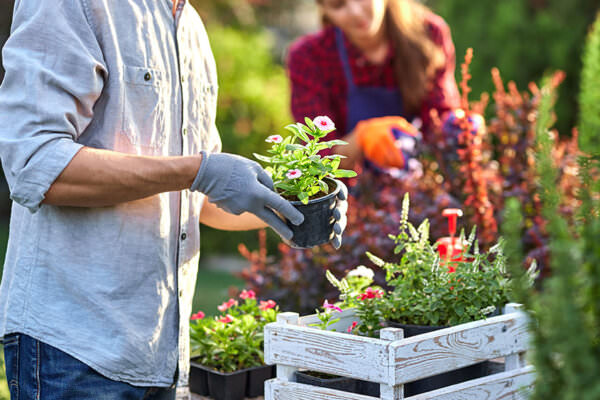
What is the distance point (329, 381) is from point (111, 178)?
67cm

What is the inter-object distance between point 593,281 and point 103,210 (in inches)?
41.4

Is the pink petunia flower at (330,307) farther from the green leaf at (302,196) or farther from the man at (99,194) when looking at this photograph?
the green leaf at (302,196)

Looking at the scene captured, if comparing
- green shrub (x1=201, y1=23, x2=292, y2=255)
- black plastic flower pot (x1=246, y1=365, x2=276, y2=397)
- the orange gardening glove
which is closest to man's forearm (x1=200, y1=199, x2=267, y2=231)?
black plastic flower pot (x1=246, y1=365, x2=276, y2=397)

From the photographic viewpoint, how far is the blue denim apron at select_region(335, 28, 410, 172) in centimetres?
335

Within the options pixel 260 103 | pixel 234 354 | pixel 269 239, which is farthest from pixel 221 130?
pixel 234 354

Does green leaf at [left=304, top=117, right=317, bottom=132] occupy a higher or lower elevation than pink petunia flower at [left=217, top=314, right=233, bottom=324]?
higher

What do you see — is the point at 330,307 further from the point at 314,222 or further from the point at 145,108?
the point at 145,108

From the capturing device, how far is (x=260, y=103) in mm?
7074

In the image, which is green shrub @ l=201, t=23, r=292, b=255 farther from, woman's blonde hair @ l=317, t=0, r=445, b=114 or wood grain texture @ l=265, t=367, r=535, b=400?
wood grain texture @ l=265, t=367, r=535, b=400

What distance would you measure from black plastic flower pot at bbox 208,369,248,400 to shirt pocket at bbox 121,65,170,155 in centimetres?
73

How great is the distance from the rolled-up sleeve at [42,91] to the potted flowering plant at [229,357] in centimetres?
84

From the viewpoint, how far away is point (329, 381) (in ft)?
5.24

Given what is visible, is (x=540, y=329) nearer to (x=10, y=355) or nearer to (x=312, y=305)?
(x=10, y=355)

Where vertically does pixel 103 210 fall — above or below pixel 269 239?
below
